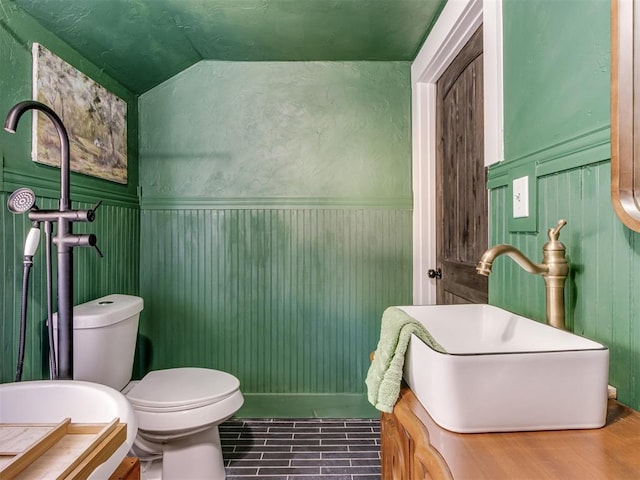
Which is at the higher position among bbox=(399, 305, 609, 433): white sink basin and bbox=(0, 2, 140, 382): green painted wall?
bbox=(0, 2, 140, 382): green painted wall

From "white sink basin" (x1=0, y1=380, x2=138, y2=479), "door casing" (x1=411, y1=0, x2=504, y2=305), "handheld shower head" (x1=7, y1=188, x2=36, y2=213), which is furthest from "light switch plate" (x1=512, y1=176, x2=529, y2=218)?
"handheld shower head" (x1=7, y1=188, x2=36, y2=213)

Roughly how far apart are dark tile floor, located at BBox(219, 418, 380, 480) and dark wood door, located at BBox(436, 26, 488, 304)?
0.84m

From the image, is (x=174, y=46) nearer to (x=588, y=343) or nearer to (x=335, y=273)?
(x=335, y=273)

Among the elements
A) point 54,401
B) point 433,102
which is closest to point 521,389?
point 54,401

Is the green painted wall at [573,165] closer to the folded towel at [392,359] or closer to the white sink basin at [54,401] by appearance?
the folded towel at [392,359]

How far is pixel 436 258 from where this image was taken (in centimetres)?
217

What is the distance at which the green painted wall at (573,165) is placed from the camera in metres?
0.76

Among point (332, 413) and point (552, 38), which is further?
point (332, 413)

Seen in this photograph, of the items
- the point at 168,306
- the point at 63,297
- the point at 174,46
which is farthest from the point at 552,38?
the point at 168,306

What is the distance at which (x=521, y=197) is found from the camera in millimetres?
→ 1098

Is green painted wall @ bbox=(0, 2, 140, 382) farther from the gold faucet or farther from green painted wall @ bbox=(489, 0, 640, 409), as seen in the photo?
green painted wall @ bbox=(489, 0, 640, 409)

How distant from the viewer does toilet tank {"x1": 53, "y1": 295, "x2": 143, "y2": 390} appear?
1.45 metres

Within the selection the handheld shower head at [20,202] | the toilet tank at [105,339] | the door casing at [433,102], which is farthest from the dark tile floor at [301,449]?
the handheld shower head at [20,202]

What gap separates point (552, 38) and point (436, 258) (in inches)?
53.1
